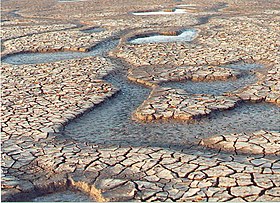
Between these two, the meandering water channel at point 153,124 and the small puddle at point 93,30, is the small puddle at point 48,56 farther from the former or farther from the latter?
the meandering water channel at point 153,124

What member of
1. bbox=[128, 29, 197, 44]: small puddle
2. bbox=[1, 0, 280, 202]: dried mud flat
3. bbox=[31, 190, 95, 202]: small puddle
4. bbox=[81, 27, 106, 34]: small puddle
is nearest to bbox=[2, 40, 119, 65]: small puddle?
bbox=[1, 0, 280, 202]: dried mud flat

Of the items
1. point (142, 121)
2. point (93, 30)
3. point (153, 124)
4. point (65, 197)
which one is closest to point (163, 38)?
point (93, 30)

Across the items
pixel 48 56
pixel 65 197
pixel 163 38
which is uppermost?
pixel 65 197

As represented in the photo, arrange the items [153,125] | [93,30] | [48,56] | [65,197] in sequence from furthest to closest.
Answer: [93,30] < [48,56] < [153,125] < [65,197]

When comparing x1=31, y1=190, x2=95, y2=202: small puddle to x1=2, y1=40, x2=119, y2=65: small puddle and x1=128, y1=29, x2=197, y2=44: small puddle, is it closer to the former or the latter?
x1=2, y1=40, x2=119, y2=65: small puddle

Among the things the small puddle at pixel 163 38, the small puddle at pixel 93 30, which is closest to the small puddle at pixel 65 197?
the small puddle at pixel 163 38

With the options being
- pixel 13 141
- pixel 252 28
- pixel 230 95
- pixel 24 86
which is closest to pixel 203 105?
pixel 230 95

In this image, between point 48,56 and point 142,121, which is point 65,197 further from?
point 48,56
